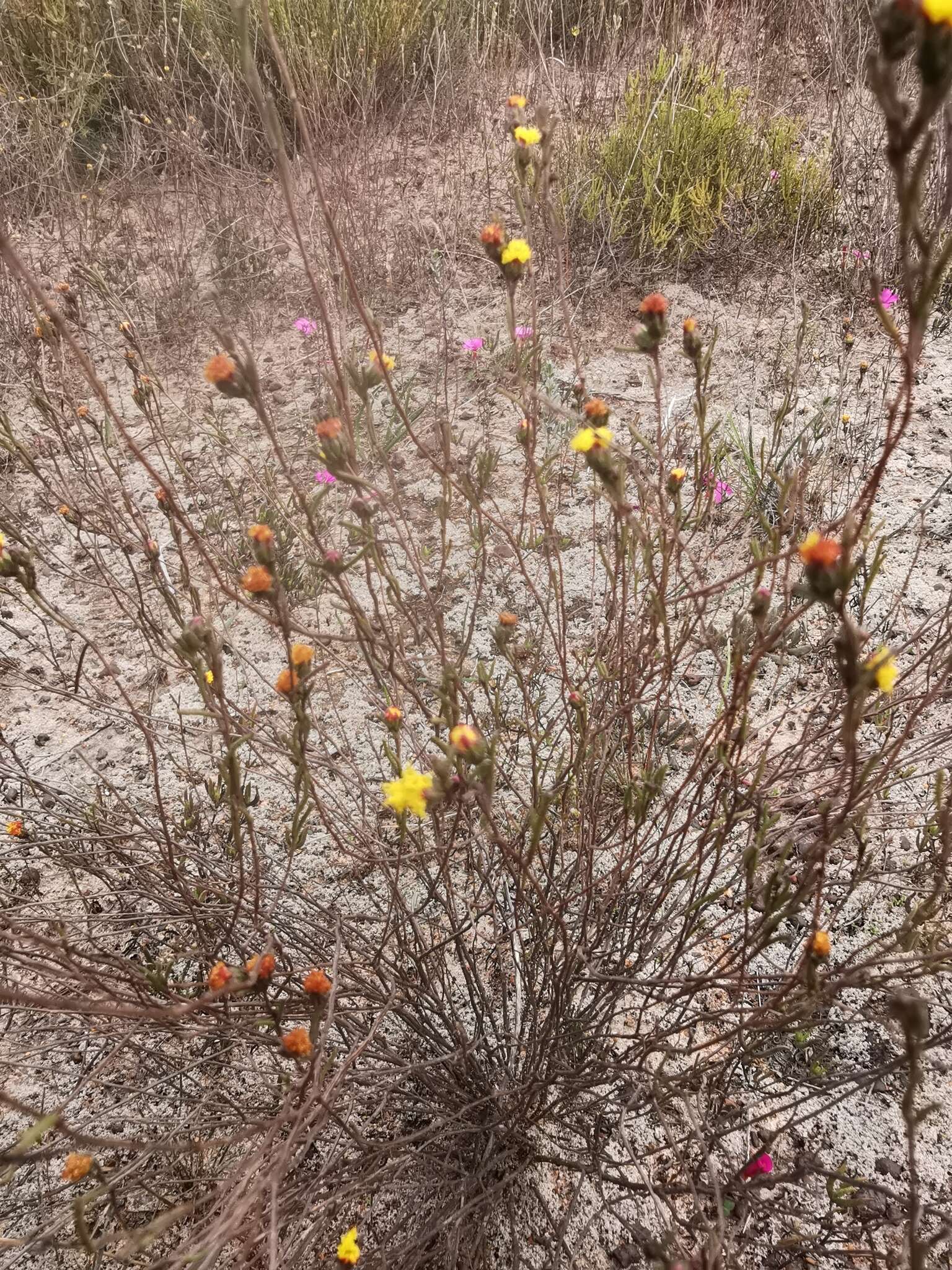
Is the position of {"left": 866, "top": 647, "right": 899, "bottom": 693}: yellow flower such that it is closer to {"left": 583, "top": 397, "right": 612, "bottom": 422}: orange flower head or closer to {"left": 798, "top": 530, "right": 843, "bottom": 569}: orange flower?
{"left": 798, "top": 530, "right": 843, "bottom": 569}: orange flower

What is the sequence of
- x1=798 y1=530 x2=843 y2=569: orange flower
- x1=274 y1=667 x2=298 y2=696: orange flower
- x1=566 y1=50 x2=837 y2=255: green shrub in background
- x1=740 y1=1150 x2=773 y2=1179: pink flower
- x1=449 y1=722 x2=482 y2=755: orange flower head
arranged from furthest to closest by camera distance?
x1=566 y1=50 x2=837 y2=255: green shrub in background → x1=740 y1=1150 x2=773 y2=1179: pink flower → x1=274 y1=667 x2=298 y2=696: orange flower → x1=449 y1=722 x2=482 y2=755: orange flower head → x1=798 y1=530 x2=843 y2=569: orange flower

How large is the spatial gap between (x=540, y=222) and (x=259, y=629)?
2.12 m

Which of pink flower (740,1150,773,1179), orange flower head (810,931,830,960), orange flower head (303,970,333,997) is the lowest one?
pink flower (740,1150,773,1179)

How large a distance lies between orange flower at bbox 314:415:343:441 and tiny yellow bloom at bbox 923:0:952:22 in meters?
0.63

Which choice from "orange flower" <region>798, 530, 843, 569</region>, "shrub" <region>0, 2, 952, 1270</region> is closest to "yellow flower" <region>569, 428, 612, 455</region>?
"shrub" <region>0, 2, 952, 1270</region>

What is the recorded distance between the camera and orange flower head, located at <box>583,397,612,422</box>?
0.96m

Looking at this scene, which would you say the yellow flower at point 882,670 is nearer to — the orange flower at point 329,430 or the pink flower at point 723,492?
the orange flower at point 329,430

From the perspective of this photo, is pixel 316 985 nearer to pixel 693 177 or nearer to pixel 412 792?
pixel 412 792

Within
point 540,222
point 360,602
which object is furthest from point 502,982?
point 540,222

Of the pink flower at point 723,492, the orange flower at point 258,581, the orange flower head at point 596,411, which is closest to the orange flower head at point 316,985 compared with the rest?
the orange flower at point 258,581

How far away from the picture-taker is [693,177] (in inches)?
117

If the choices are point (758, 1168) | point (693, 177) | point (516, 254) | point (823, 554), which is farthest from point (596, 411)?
point (693, 177)

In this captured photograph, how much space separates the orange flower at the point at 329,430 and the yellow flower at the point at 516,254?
1.02 ft

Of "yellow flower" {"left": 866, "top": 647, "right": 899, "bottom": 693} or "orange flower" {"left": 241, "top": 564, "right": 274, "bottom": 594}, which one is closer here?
"yellow flower" {"left": 866, "top": 647, "right": 899, "bottom": 693}
